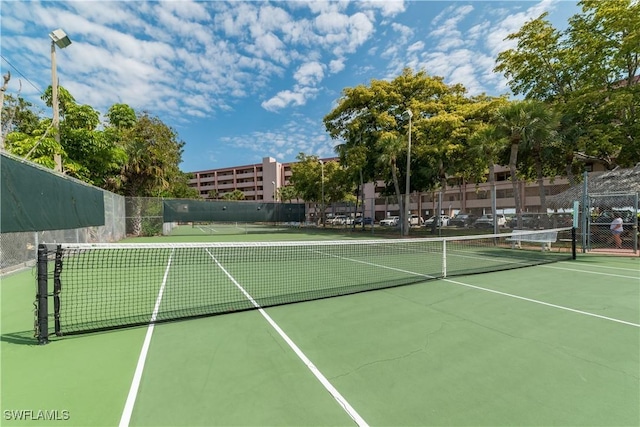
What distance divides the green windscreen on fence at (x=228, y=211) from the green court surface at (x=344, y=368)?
2291 cm

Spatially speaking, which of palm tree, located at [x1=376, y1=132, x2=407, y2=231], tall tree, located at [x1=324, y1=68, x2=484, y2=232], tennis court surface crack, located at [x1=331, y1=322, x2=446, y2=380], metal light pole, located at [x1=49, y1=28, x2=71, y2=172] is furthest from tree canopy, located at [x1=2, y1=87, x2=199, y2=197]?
palm tree, located at [x1=376, y1=132, x2=407, y2=231]

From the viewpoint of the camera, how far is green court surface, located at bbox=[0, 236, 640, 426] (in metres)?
2.77

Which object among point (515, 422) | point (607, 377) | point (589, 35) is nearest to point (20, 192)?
point (515, 422)

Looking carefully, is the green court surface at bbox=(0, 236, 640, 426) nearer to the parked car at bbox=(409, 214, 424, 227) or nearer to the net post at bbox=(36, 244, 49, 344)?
the net post at bbox=(36, 244, 49, 344)

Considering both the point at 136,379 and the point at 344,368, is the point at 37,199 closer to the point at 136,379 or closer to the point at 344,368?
the point at 136,379

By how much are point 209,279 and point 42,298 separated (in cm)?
460

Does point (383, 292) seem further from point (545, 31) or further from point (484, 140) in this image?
point (545, 31)

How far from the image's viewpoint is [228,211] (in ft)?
102

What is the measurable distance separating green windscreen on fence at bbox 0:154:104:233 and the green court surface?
2.89 m

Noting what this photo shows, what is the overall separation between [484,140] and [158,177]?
24.8 m

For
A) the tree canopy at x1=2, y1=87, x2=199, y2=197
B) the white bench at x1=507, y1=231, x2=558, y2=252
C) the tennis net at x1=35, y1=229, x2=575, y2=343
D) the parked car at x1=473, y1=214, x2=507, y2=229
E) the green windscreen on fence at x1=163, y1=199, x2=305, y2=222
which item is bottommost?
the tennis net at x1=35, y1=229, x2=575, y2=343

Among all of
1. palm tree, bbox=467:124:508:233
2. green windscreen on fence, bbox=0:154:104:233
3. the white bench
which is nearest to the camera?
green windscreen on fence, bbox=0:154:104:233

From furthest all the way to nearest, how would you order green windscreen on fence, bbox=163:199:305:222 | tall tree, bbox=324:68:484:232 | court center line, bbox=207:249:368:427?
1. green windscreen on fence, bbox=163:199:305:222
2. tall tree, bbox=324:68:484:232
3. court center line, bbox=207:249:368:427

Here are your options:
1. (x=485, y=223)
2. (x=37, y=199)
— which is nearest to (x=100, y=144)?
(x=37, y=199)
